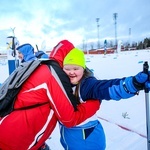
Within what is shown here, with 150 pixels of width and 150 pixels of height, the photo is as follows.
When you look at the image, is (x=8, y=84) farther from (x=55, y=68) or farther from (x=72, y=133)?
(x=72, y=133)

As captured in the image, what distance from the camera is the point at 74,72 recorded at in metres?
1.69

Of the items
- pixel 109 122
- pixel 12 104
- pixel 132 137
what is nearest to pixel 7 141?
pixel 12 104

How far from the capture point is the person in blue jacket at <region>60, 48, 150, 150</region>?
4.80 ft

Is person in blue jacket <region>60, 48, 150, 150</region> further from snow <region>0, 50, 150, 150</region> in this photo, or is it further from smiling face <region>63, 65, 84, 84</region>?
snow <region>0, 50, 150, 150</region>

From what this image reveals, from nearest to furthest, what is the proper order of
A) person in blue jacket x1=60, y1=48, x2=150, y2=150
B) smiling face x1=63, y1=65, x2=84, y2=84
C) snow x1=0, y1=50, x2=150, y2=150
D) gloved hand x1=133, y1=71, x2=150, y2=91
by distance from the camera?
gloved hand x1=133, y1=71, x2=150, y2=91 < person in blue jacket x1=60, y1=48, x2=150, y2=150 < smiling face x1=63, y1=65, x2=84, y2=84 < snow x1=0, y1=50, x2=150, y2=150

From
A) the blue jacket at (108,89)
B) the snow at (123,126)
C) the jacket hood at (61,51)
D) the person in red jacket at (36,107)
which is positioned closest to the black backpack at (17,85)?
the person in red jacket at (36,107)

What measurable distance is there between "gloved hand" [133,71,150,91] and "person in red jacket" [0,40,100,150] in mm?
402

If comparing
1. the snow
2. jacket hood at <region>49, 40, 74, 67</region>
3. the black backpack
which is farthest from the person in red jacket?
the snow

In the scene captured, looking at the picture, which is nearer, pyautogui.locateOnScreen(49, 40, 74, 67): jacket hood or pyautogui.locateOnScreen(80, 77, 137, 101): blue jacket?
pyautogui.locateOnScreen(80, 77, 137, 101): blue jacket

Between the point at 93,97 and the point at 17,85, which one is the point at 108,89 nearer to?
the point at 93,97

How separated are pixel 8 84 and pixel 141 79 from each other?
31.3 inches

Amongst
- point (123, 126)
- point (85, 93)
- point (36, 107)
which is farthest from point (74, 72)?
point (123, 126)

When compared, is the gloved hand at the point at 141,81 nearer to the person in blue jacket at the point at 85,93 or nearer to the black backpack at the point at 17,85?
the person in blue jacket at the point at 85,93

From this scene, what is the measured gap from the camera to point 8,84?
142 cm
